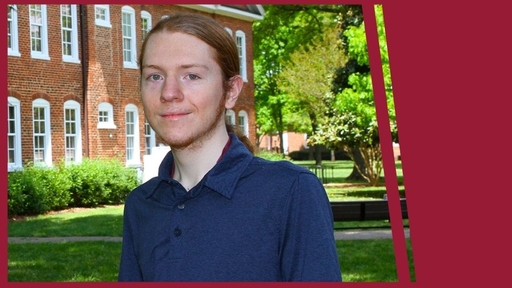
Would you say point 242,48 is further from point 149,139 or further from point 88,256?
point 88,256

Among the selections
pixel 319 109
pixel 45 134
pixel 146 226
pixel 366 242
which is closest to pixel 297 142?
pixel 319 109

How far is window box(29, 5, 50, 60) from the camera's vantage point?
21875 millimetres

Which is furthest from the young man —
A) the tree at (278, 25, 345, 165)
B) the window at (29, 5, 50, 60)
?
the tree at (278, 25, 345, 165)

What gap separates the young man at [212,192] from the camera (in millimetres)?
1673

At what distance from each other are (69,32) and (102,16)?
5.84 ft

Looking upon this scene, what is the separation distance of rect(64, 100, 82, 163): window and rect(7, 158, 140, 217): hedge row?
1.01 m

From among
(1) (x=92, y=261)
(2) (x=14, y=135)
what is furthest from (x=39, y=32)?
(1) (x=92, y=261)

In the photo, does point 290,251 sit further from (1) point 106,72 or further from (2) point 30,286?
(1) point 106,72

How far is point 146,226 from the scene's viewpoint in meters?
1.86

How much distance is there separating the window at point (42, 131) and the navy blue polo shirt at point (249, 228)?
2057 centimetres

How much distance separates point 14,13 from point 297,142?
1457 inches

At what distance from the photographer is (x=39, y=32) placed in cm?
2214

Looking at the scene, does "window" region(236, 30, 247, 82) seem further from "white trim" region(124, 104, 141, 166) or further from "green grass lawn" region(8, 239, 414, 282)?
"green grass lawn" region(8, 239, 414, 282)

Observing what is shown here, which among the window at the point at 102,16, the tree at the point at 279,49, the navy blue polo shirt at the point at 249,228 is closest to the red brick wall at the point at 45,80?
the window at the point at 102,16
